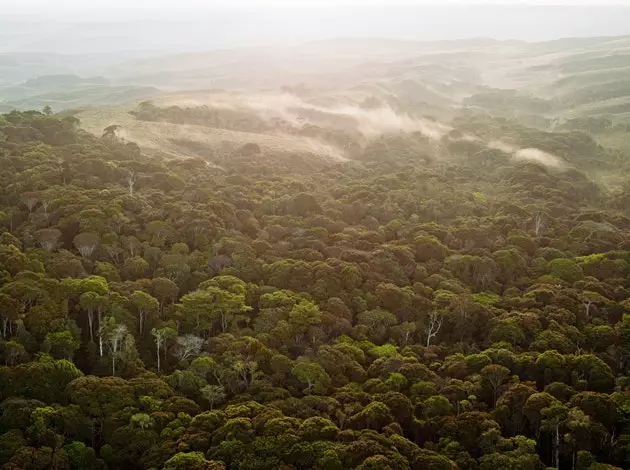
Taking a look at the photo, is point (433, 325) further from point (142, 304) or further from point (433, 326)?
point (142, 304)

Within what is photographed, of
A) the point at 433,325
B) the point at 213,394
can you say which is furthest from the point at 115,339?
the point at 433,325

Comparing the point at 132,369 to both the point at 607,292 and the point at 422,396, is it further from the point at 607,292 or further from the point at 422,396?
the point at 607,292

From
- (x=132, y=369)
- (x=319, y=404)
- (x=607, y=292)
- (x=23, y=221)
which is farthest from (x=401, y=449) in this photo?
(x=23, y=221)

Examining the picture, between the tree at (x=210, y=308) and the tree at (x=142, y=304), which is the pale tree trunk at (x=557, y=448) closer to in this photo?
the tree at (x=210, y=308)

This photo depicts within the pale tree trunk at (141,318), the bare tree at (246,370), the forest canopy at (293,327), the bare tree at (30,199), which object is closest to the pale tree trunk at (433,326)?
the forest canopy at (293,327)

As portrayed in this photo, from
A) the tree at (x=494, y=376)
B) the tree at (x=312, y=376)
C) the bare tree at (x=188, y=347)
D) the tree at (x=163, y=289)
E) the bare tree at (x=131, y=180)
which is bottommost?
the tree at (x=494, y=376)

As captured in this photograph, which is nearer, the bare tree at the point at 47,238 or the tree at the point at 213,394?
the tree at the point at 213,394

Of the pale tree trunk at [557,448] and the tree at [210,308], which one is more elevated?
the tree at [210,308]
